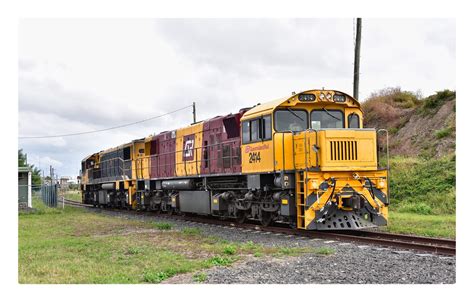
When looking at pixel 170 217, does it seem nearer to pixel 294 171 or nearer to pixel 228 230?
pixel 228 230

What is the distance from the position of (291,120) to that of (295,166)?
4.14 feet

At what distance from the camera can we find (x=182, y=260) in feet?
32.0

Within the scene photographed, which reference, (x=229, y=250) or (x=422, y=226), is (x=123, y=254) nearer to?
(x=229, y=250)

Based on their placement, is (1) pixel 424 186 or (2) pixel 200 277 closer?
(2) pixel 200 277

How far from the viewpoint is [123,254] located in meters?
10.8

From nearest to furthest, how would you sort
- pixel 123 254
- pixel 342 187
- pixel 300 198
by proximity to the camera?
pixel 123 254
pixel 342 187
pixel 300 198

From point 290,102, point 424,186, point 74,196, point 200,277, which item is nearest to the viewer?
point 200,277

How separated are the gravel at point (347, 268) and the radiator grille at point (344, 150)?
7.47 feet

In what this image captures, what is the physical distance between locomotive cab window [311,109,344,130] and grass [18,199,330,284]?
3.78 meters

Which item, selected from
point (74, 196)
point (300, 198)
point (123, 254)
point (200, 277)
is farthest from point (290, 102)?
point (74, 196)

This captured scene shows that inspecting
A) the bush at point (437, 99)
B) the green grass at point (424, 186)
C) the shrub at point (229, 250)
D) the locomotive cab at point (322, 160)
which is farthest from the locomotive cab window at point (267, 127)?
the bush at point (437, 99)

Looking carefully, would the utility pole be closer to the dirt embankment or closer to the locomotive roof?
the dirt embankment

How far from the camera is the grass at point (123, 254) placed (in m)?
8.59

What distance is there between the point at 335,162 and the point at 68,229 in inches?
349
